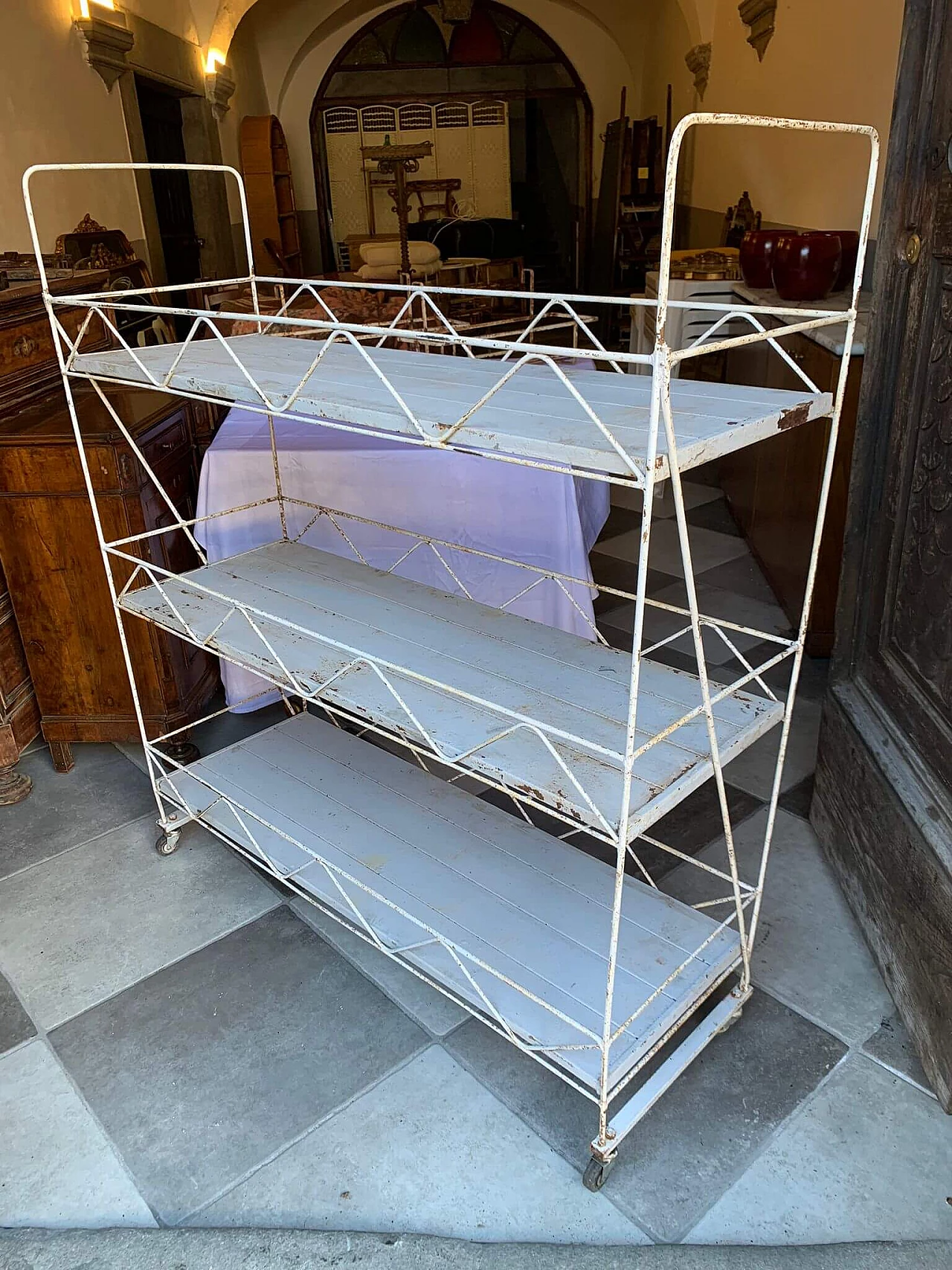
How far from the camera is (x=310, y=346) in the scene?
1.80m

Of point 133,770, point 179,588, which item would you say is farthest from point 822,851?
point 133,770

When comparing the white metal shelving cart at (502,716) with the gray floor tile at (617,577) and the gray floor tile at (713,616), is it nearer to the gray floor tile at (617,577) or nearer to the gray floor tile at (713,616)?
the gray floor tile at (713,616)

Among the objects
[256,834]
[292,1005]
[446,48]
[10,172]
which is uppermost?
[446,48]

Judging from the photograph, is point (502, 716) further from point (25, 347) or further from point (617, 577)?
point (617, 577)

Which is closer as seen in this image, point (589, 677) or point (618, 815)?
point (618, 815)

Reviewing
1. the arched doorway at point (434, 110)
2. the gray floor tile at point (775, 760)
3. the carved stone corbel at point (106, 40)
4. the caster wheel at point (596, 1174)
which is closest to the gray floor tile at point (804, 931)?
the gray floor tile at point (775, 760)

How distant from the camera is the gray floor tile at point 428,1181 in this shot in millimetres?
1277

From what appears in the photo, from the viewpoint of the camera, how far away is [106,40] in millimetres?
4664

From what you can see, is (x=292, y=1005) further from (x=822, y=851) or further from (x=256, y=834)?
(x=822, y=851)

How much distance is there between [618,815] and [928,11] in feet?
4.78

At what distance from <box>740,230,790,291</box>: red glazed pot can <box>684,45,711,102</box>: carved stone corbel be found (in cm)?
314

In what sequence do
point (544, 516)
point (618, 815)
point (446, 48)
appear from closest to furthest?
1. point (618, 815)
2. point (544, 516)
3. point (446, 48)

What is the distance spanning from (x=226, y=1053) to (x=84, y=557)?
1.19m

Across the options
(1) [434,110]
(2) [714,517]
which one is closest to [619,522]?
(2) [714,517]
